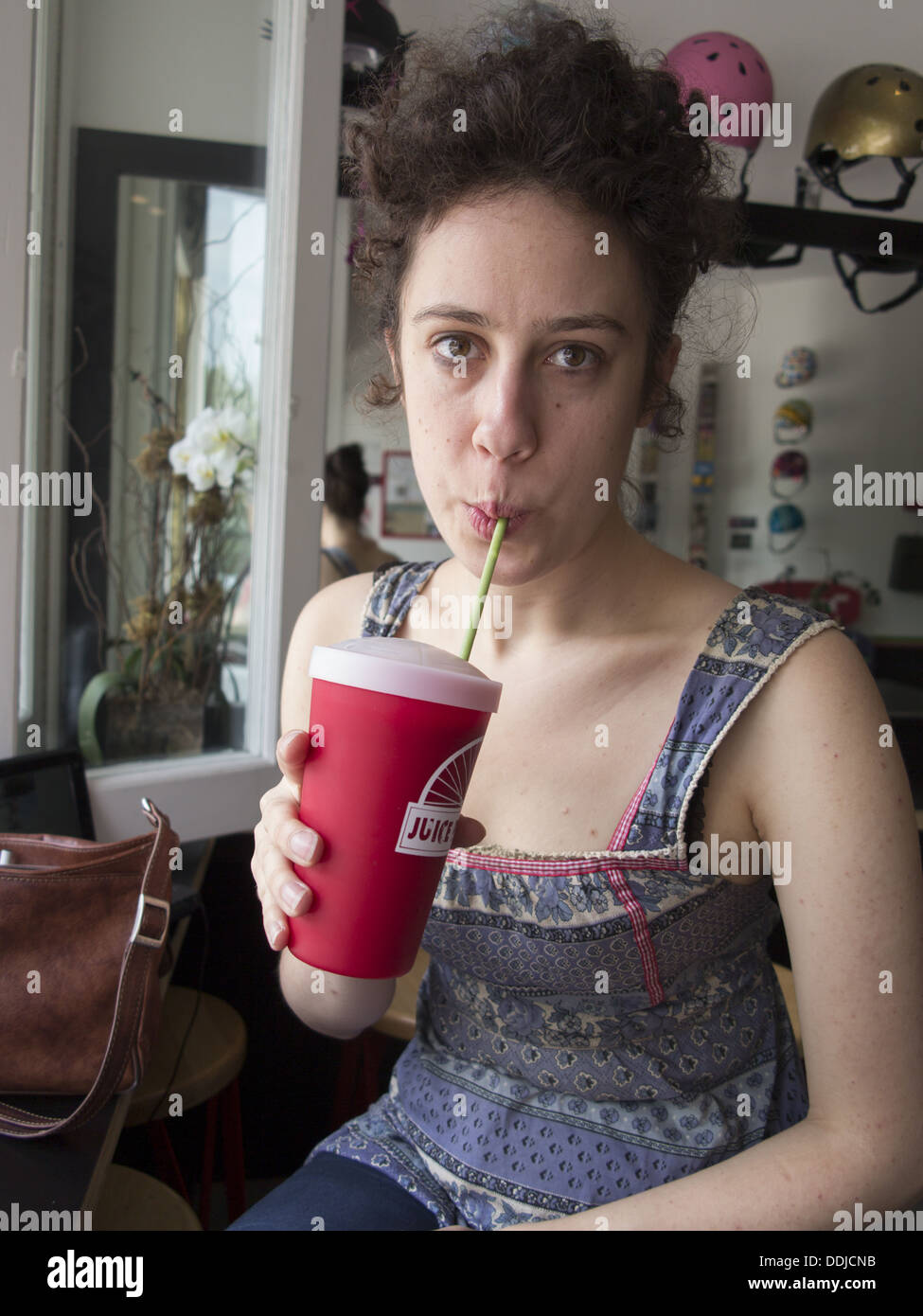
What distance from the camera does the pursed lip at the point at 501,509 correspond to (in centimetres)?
85

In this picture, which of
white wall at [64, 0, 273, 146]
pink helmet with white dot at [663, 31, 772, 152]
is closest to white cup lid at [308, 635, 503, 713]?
white wall at [64, 0, 273, 146]

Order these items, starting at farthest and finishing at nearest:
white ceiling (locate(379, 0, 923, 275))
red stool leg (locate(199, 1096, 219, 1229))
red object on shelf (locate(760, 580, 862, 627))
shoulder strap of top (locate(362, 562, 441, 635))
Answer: red object on shelf (locate(760, 580, 862, 627))
white ceiling (locate(379, 0, 923, 275))
red stool leg (locate(199, 1096, 219, 1229))
shoulder strap of top (locate(362, 562, 441, 635))

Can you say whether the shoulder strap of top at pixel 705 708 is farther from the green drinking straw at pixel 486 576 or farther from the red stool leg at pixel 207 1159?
the red stool leg at pixel 207 1159

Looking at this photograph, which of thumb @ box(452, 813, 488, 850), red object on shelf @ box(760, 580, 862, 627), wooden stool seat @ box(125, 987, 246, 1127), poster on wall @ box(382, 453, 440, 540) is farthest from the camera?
red object on shelf @ box(760, 580, 862, 627)

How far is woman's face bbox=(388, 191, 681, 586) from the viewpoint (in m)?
0.82

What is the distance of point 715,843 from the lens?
3.06 ft

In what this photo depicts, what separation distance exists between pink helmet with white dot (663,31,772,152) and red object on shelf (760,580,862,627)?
3.05m

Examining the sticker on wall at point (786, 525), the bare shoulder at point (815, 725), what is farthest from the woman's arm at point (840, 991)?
the sticker on wall at point (786, 525)

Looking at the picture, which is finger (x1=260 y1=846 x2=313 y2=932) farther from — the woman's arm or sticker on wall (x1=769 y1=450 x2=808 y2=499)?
sticker on wall (x1=769 y1=450 x2=808 y2=499)

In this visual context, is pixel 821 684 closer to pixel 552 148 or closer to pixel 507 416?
pixel 507 416

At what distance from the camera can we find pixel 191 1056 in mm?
1570

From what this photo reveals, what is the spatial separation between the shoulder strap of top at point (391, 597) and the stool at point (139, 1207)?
0.74 meters

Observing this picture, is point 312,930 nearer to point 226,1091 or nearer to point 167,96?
point 226,1091

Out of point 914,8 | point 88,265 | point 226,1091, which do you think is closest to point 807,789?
point 226,1091
